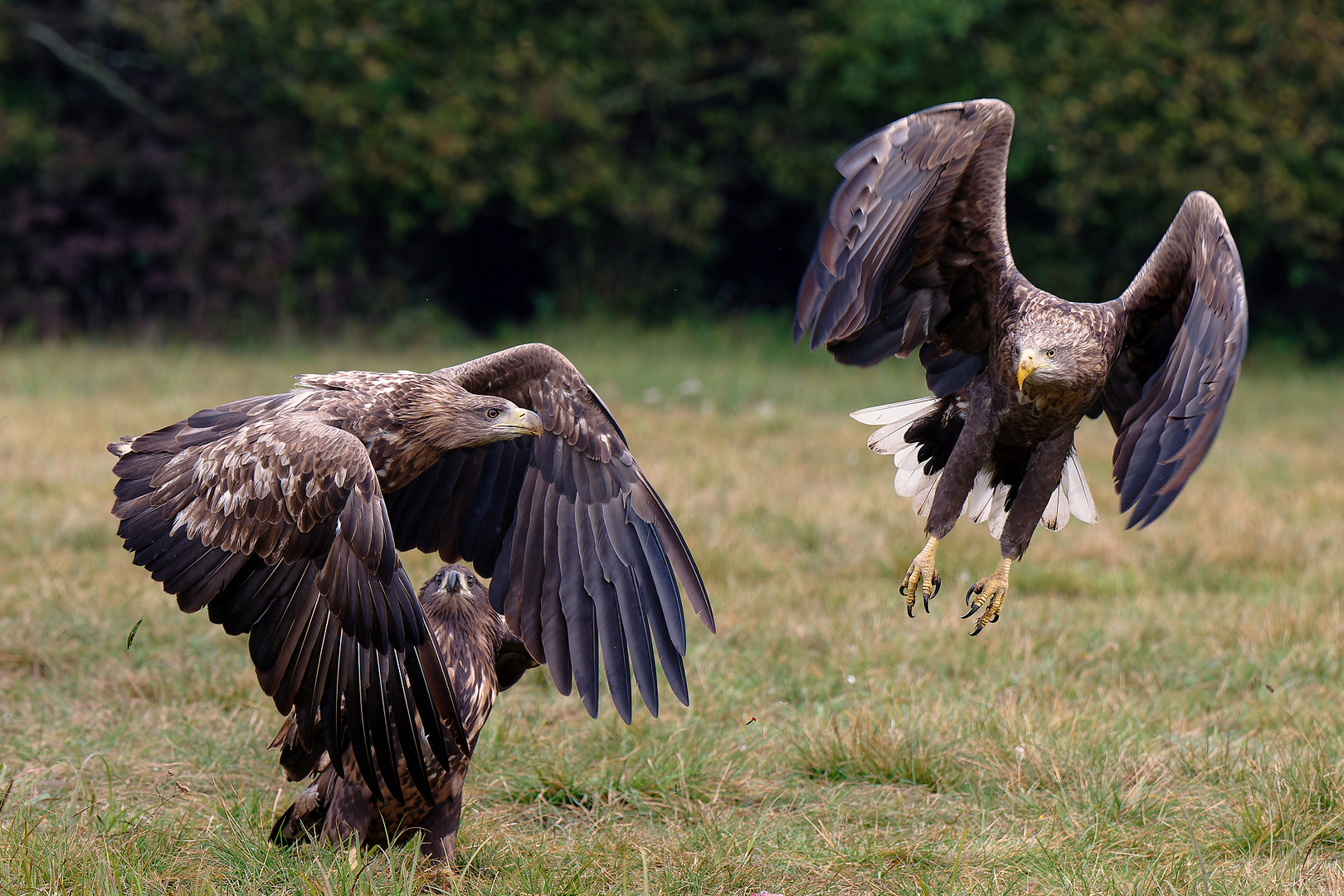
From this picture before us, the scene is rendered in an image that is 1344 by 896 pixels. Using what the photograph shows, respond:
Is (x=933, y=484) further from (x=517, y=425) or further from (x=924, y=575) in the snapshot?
(x=517, y=425)

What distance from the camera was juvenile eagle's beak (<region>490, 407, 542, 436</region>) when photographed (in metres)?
3.51

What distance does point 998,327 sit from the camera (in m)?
3.86

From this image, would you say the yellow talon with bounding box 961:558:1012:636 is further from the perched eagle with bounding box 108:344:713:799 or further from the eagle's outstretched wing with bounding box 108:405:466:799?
the eagle's outstretched wing with bounding box 108:405:466:799

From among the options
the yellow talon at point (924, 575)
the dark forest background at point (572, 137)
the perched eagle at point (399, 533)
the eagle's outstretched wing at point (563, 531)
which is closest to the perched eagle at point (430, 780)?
the perched eagle at point (399, 533)

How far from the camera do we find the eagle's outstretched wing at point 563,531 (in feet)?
11.5

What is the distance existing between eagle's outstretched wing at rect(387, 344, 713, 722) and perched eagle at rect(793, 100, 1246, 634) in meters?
0.72

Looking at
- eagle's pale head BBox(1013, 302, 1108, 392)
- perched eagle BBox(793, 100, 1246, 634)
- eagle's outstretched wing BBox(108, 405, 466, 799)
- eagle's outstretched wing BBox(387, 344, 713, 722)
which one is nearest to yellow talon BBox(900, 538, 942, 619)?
perched eagle BBox(793, 100, 1246, 634)

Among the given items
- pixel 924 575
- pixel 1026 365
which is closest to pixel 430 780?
pixel 924 575

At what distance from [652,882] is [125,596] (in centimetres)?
299

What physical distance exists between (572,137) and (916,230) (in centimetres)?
1231

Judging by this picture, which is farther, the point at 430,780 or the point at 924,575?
the point at 924,575

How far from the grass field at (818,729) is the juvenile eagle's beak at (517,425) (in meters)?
1.03

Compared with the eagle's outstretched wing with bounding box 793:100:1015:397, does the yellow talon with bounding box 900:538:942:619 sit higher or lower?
lower

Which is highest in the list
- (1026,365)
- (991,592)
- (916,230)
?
(916,230)
